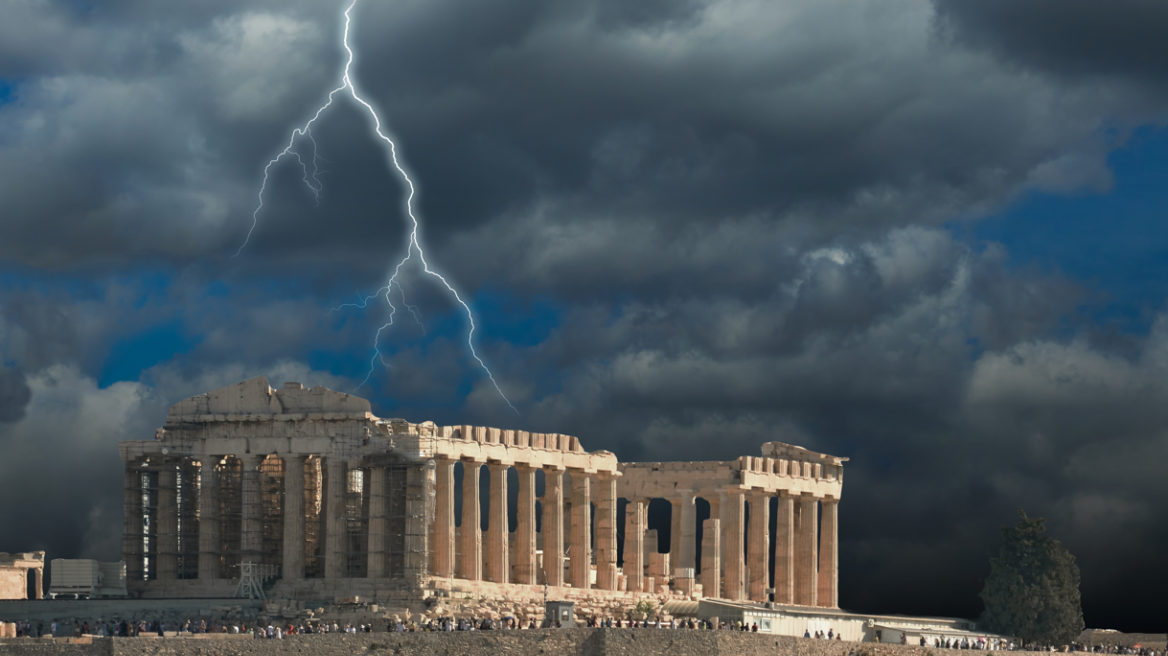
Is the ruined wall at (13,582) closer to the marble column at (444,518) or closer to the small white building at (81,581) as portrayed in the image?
the small white building at (81,581)

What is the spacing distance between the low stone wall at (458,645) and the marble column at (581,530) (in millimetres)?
27432

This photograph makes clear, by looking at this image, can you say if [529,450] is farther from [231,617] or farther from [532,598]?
[231,617]

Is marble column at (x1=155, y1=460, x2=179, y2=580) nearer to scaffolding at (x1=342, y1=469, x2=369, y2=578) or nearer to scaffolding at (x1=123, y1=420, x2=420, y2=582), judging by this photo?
scaffolding at (x1=123, y1=420, x2=420, y2=582)

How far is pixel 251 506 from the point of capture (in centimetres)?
13038

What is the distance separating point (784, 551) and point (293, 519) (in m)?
39.5

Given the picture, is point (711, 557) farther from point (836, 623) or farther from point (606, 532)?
point (836, 623)

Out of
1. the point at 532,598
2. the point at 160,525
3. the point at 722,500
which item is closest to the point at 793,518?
the point at 722,500

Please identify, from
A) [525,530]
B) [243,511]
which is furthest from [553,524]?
[243,511]

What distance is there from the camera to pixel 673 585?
14588 centimetres

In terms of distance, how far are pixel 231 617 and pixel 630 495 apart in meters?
40.7

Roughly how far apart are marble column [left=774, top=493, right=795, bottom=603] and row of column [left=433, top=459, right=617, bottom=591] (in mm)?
15555

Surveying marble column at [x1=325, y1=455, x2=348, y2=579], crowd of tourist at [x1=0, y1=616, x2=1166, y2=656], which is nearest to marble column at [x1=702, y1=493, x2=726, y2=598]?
crowd of tourist at [x1=0, y1=616, x2=1166, y2=656]

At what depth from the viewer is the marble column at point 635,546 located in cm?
14012

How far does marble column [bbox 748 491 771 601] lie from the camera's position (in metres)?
151
